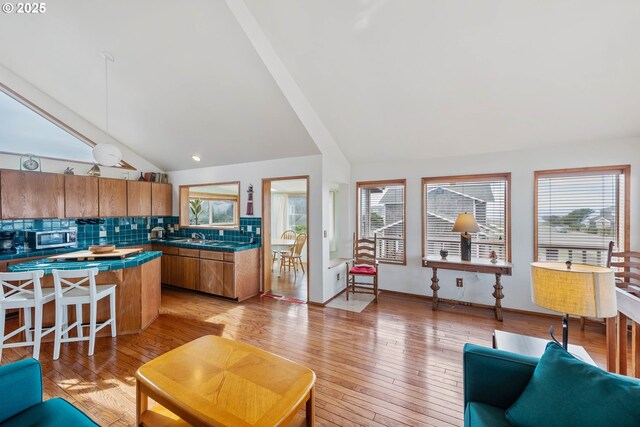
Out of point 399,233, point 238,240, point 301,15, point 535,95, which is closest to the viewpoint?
point 301,15

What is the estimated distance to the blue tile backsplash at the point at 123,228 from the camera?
387 centimetres

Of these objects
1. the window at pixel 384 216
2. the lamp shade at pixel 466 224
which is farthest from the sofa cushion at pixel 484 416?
the window at pixel 384 216

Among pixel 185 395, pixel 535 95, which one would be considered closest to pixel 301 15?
pixel 535 95

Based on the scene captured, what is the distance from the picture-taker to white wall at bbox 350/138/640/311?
3.18 m

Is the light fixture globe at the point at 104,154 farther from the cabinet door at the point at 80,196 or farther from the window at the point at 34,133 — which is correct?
the cabinet door at the point at 80,196

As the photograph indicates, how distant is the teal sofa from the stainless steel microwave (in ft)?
11.5

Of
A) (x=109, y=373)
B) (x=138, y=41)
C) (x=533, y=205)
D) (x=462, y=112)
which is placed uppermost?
(x=138, y=41)

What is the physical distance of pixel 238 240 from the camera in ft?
15.8

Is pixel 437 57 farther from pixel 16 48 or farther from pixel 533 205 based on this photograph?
pixel 16 48

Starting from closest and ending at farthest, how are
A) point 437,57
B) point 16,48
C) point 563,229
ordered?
point 437,57
point 16,48
point 563,229

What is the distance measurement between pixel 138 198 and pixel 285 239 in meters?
3.46

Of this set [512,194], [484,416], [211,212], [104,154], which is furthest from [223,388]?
[211,212]

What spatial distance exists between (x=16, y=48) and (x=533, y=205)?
6891 mm

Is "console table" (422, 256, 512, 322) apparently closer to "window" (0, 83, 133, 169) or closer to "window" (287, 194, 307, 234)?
"window" (287, 194, 307, 234)
